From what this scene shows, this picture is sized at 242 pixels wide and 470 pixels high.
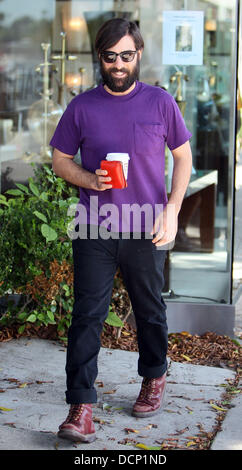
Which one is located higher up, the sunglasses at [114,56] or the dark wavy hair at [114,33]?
the dark wavy hair at [114,33]

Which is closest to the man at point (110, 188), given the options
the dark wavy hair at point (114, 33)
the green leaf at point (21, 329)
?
the dark wavy hair at point (114, 33)

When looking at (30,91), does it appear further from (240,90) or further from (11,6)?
(240,90)

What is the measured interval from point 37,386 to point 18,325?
96 centimetres

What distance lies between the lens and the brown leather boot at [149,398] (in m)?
4.15

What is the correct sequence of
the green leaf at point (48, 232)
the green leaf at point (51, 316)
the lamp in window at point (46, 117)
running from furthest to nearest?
the lamp in window at point (46, 117) → the green leaf at point (51, 316) → the green leaf at point (48, 232)

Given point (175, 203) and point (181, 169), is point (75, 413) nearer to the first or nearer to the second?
point (175, 203)

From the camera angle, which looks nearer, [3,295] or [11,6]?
[3,295]

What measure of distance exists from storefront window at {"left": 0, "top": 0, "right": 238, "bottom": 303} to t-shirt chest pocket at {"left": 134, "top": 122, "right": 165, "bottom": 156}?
1819 mm

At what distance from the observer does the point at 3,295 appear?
5.44 meters

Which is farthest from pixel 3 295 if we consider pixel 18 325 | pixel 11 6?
pixel 11 6

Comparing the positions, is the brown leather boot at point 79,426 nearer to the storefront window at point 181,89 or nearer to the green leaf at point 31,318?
the green leaf at point 31,318

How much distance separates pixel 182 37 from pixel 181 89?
689 mm

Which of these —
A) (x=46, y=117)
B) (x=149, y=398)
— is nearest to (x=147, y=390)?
(x=149, y=398)

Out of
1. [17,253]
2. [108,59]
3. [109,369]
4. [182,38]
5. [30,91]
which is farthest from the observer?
[30,91]
